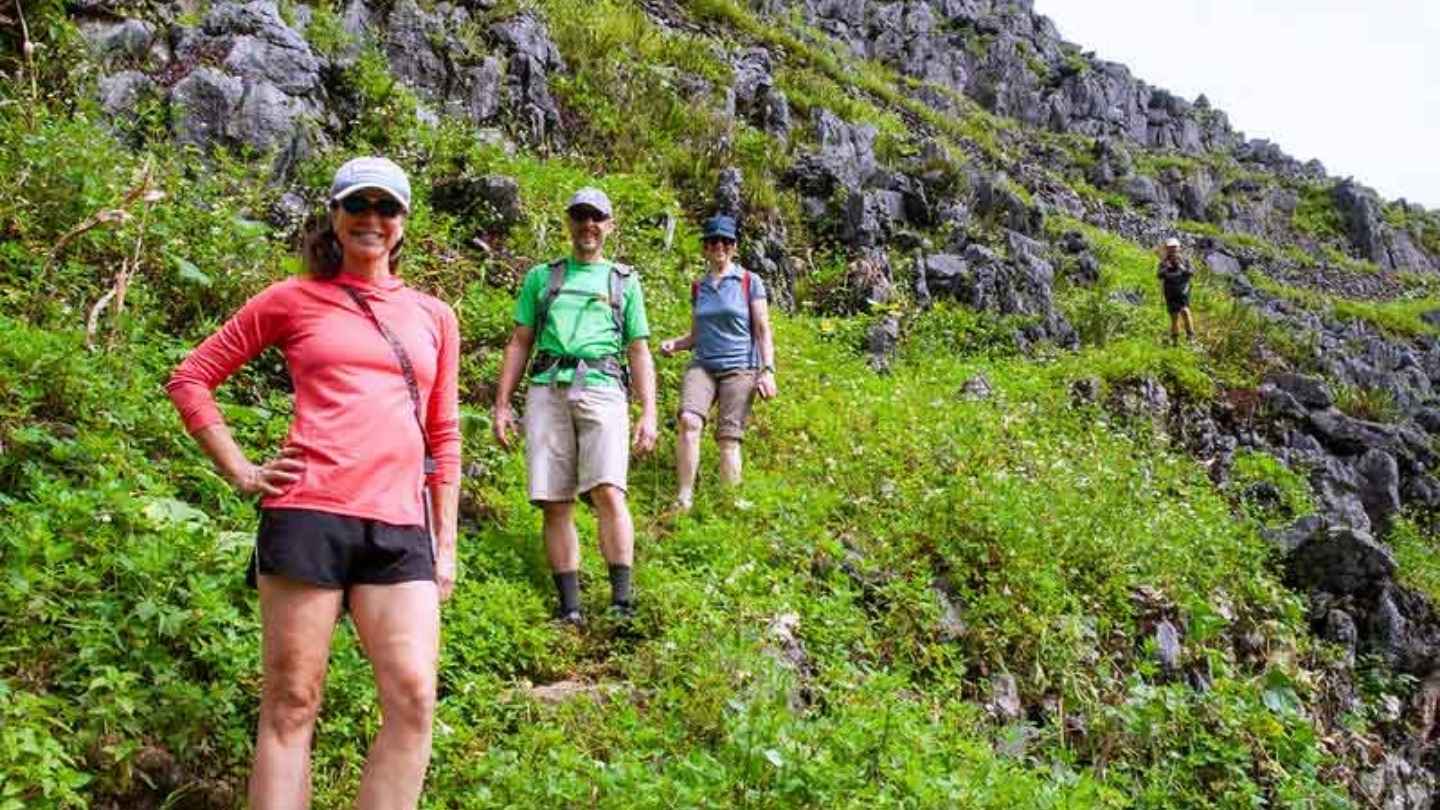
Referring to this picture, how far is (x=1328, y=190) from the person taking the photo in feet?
144

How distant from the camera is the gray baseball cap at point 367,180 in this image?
3.23 metres

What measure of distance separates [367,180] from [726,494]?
4.49m

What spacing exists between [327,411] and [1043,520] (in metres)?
6.12

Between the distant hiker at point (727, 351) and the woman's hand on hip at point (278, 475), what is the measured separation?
4.44m

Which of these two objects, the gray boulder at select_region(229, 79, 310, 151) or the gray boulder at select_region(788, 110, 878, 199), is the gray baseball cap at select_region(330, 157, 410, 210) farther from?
the gray boulder at select_region(788, 110, 878, 199)

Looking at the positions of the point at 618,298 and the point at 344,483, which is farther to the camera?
the point at 618,298

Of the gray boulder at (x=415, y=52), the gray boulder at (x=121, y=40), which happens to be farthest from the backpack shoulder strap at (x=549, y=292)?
the gray boulder at (x=415, y=52)

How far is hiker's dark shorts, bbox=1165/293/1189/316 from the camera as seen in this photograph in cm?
1655

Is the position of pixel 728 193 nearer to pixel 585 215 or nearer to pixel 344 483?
pixel 585 215

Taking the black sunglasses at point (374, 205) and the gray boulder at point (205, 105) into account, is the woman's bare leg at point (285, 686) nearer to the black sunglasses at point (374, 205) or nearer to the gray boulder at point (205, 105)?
the black sunglasses at point (374, 205)

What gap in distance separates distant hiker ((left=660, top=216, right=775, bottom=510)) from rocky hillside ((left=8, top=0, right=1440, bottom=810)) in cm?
51

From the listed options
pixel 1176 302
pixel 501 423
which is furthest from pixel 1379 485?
pixel 501 423

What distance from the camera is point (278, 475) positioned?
9.93 ft

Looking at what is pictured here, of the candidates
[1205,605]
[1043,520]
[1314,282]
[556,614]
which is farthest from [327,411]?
[1314,282]
